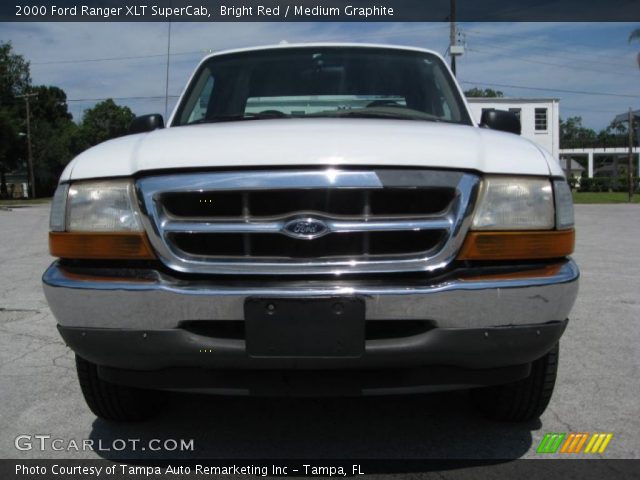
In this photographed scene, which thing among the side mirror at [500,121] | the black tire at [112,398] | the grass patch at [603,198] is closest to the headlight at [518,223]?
the side mirror at [500,121]

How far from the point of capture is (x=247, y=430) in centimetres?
303

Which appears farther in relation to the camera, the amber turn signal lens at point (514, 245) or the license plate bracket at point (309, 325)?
the amber turn signal lens at point (514, 245)

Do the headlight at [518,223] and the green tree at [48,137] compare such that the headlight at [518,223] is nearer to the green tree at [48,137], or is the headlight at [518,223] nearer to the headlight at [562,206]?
the headlight at [562,206]

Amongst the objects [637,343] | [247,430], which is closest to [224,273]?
[247,430]

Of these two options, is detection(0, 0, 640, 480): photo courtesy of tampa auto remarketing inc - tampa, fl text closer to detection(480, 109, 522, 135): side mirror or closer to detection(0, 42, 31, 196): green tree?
detection(480, 109, 522, 135): side mirror

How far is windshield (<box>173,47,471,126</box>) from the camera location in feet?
12.7

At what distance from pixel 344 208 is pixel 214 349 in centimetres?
66

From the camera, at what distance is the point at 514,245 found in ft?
7.98

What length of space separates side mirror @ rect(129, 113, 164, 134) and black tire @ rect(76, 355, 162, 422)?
1.41m

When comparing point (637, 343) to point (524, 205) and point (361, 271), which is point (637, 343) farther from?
point (361, 271)

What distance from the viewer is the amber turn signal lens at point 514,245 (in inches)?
94.5

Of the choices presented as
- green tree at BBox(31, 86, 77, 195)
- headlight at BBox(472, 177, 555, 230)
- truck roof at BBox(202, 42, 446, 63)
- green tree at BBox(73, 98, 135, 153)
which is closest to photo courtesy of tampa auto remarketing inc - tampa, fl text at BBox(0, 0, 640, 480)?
headlight at BBox(472, 177, 555, 230)

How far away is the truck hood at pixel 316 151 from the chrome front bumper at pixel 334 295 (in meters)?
0.39

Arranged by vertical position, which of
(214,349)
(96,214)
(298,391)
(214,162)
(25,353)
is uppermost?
(214,162)
